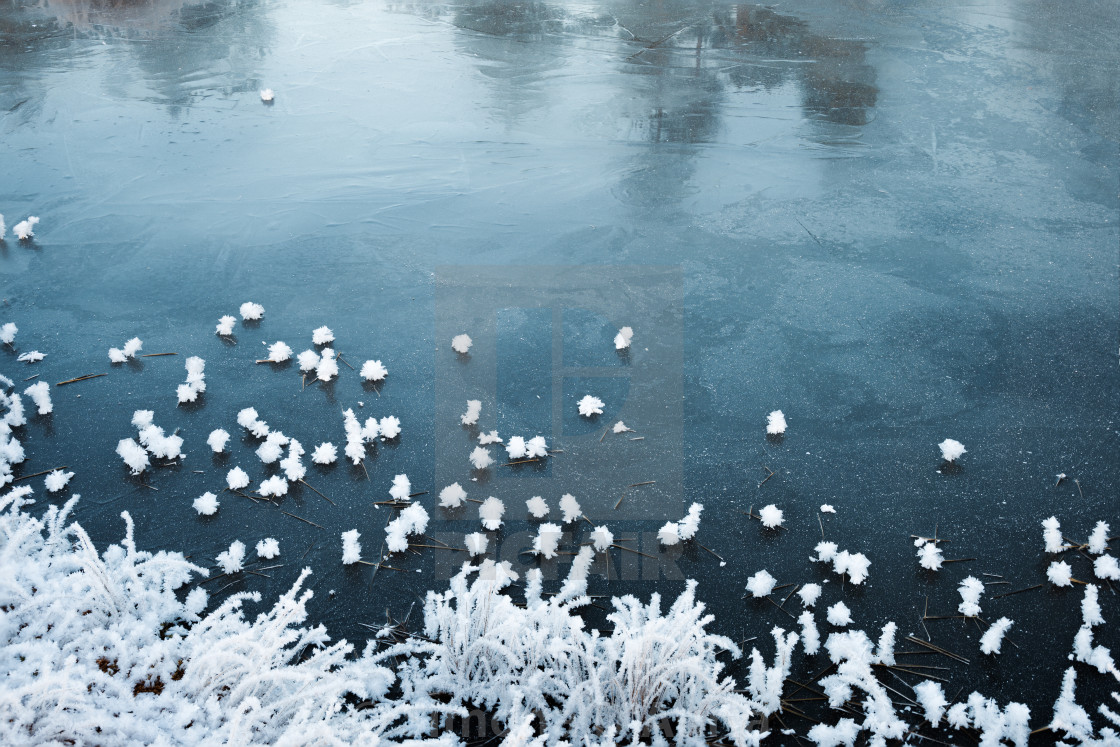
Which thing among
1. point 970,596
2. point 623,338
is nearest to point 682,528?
point 970,596

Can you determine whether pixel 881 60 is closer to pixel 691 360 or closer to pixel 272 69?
pixel 691 360

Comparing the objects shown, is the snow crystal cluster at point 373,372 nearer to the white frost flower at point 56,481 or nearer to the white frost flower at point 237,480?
the white frost flower at point 237,480

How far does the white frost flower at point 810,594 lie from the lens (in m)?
2.26

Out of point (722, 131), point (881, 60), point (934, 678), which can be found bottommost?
point (934, 678)

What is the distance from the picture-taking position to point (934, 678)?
2.07m

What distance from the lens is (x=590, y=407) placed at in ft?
9.58

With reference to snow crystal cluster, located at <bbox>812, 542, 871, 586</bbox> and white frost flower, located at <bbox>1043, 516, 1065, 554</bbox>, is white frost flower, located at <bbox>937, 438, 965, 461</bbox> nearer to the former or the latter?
white frost flower, located at <bbox>1043, 516, 1065, 554</bbox>

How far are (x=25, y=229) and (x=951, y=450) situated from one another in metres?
4.31

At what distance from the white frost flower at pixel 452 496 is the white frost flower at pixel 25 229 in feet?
9.26

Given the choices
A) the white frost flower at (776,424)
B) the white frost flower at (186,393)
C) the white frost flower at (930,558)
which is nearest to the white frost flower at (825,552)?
the white frost flower at (930,558)

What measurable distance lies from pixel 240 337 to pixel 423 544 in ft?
4.76

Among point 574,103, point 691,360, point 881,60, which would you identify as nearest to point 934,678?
point 691,360

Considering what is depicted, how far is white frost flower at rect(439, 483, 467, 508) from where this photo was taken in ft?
8.46

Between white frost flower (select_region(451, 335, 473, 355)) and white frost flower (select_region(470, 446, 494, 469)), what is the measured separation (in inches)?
24.0
